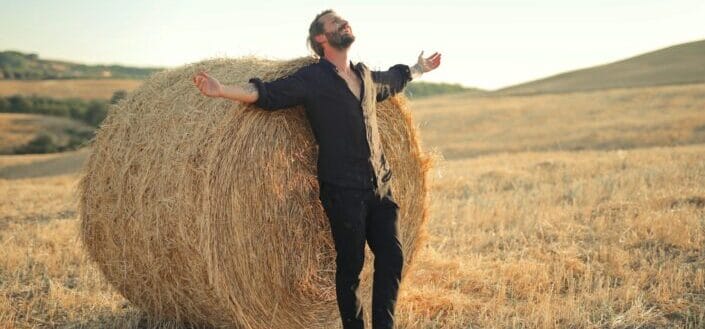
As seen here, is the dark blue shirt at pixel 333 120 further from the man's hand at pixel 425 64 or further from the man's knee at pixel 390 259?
the man's hand at pixel 425 64

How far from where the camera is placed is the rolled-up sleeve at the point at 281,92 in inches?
168

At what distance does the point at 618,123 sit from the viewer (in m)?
24.4

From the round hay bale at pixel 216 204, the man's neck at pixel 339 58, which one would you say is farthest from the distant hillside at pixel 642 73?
the man's neck at pixel 339 58

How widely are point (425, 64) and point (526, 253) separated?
272 cm

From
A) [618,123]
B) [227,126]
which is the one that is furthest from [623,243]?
[618,123]

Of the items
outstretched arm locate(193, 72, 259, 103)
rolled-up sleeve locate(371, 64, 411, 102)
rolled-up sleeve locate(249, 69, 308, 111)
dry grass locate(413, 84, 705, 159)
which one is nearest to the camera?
outstretched arm locate(193, 72, 259, 103)

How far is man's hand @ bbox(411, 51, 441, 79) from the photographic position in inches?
212

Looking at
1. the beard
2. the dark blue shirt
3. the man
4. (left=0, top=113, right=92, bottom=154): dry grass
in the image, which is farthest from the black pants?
(left=0, top=113, right=92, bottom=154): dry grass

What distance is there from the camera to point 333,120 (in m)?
4.45

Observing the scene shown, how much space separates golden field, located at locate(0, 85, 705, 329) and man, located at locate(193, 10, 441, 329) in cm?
85

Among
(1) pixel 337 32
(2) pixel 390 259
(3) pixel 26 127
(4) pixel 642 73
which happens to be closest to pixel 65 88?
(3) pixel 26 127

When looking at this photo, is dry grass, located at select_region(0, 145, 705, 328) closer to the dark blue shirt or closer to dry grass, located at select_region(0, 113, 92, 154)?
the dark blue shirt

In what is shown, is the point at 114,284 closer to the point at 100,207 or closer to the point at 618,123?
the point at 100,207

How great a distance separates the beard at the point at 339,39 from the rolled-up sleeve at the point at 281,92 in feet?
0.97
